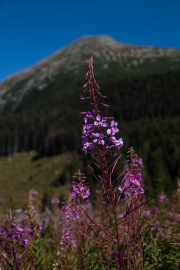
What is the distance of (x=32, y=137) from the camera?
136 meters

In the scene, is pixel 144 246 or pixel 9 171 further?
pixel 9 171

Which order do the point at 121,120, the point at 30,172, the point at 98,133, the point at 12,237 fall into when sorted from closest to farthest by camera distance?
1. the point at 98,133
2. the point at 12,237
3. the point at 30,172
4. the point at 121,120

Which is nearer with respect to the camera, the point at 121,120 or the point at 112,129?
the point at 112,129

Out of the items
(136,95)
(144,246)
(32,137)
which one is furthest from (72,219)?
(136,95)

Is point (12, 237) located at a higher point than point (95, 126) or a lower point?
lower

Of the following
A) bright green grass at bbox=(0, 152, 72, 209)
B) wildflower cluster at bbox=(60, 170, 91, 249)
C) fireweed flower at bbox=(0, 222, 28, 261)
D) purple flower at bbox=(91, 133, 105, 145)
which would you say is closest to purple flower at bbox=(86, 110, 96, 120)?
purple flower at bbox=(91, 133, 105, 145)

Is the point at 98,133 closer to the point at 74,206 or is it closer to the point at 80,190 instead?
the point at 80,190

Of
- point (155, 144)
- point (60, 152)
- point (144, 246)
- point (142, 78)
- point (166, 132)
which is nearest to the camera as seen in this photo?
point (144, 246)

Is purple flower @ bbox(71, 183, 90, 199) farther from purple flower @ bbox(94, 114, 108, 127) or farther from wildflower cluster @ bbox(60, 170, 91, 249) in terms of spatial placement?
purple flower @ bbox(94, 114, 108, 127)

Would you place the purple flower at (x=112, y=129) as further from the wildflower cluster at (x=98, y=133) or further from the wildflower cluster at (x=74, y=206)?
the wildflower cluster at (x=74, y=206)

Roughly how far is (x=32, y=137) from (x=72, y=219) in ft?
439

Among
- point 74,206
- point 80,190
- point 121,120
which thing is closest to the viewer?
point 80,190

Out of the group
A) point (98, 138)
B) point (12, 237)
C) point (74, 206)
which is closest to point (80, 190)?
point (74, 206)

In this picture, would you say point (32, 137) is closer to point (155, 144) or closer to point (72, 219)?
point (155, 144)
